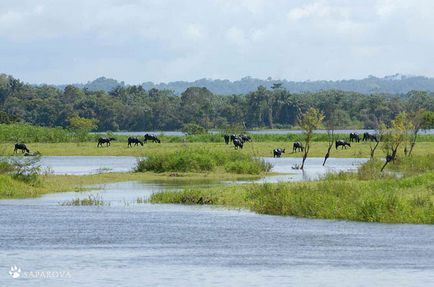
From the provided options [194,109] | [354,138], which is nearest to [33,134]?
[354,138]

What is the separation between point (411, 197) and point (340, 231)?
4.49 metres

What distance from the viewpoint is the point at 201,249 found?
2786cm

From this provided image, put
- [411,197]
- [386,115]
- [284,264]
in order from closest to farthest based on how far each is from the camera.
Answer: [284,264], [411,197], [386,115]

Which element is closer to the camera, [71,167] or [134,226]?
[134,226]

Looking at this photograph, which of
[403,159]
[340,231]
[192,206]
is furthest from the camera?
[403,159]

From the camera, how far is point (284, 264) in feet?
A: 83.1

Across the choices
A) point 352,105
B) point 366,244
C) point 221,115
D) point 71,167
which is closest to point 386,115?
point 352,105

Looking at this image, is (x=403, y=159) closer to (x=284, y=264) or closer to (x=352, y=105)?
(x=284, y=264)

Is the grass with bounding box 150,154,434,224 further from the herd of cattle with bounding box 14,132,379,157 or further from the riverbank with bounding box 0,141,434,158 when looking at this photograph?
the herd of cattle with bounding box 14,132,379,157

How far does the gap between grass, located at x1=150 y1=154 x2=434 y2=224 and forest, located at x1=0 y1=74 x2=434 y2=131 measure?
345ft

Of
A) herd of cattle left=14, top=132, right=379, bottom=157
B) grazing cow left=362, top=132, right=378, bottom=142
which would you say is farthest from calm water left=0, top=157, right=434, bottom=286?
grazing cow left=362, top=132, right=378, bottom=142

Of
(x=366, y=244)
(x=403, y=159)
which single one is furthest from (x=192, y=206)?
(x=403, y=159)

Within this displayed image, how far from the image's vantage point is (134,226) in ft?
107

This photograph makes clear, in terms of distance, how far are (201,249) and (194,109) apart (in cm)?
12779
